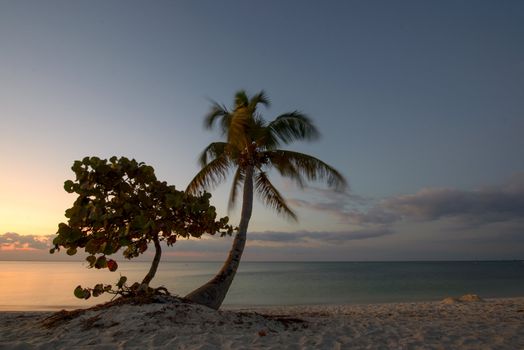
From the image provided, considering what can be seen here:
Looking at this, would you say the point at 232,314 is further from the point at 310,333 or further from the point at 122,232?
the point at 122,232

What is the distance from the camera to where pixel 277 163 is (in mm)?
12391

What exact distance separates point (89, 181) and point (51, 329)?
2770 millimetres

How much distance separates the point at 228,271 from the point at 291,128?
4.89 meters

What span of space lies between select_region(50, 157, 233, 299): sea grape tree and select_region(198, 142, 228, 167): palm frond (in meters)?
4.86

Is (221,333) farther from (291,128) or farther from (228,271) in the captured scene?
(291,128)

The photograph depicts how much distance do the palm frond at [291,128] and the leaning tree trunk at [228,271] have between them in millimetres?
1411

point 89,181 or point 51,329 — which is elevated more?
point 89,181

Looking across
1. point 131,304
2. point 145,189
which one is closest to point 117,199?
point 145,189

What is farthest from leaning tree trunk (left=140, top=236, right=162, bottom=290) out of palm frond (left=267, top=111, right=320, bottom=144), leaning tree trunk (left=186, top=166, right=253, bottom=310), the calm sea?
the calm sea

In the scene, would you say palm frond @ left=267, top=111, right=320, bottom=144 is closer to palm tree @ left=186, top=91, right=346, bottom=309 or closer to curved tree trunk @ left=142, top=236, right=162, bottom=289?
palm tree @ left=186, top=91, right=346, bottom=309

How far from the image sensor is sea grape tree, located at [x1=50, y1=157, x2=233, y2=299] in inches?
275

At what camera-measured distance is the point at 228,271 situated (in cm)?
1005

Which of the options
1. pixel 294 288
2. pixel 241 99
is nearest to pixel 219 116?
pixel 241 99

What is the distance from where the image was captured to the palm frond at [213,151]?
42.5 ft
